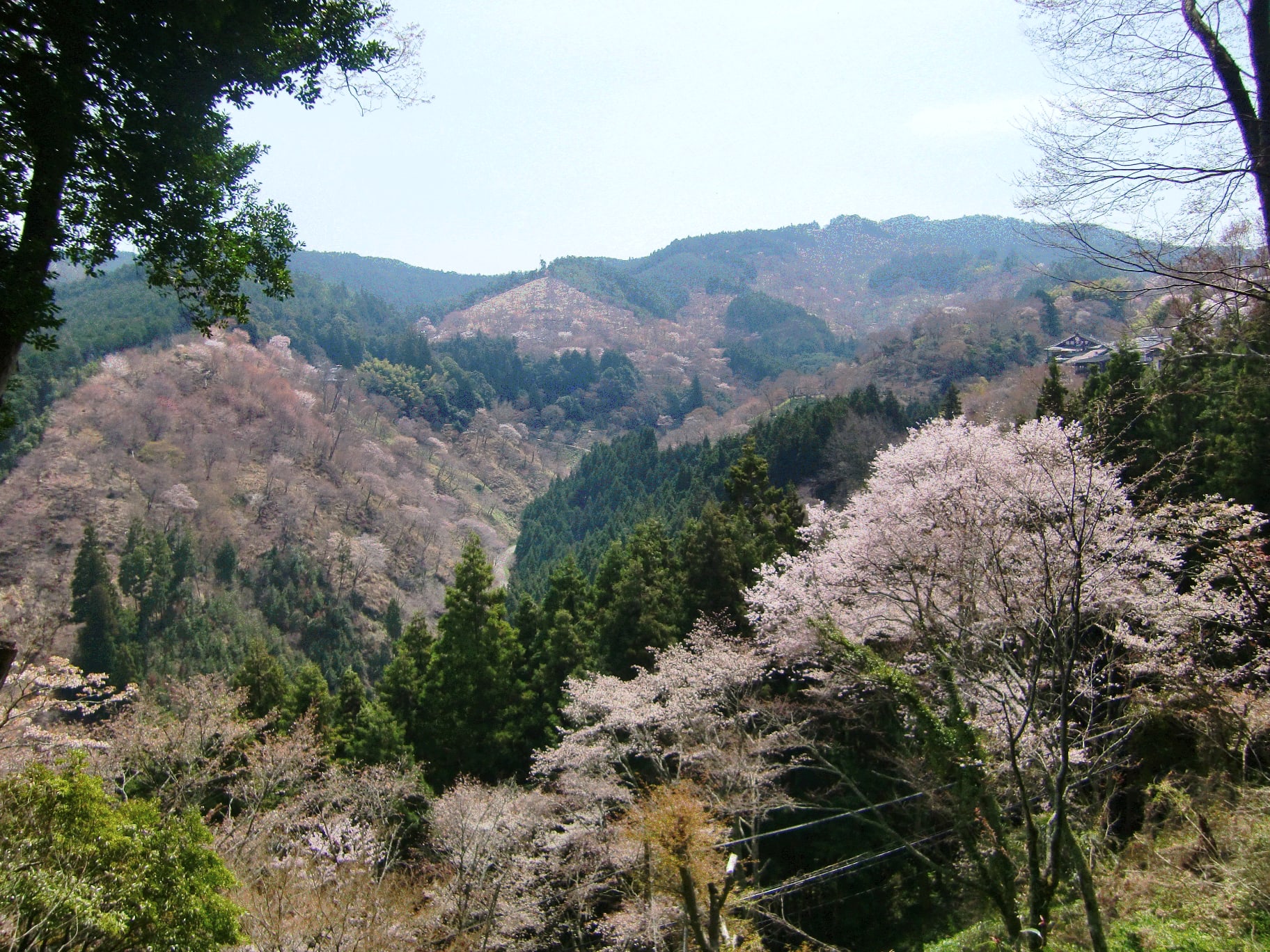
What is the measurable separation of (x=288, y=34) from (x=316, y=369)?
276ft

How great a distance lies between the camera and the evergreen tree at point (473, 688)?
20.2 meters

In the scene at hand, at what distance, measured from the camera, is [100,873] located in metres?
6.50

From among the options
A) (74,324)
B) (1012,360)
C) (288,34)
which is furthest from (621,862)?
(74,324)

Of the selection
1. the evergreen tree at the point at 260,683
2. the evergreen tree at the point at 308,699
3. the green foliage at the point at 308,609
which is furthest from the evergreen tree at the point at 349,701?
the green foliage at the point at 308,609

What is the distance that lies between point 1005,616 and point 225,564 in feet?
159

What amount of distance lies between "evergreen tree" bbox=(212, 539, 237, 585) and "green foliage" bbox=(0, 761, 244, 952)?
43740 millimetres

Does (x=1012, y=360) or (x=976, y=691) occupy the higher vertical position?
(x=1012, y=360)

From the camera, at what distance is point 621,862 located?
41.9 feet

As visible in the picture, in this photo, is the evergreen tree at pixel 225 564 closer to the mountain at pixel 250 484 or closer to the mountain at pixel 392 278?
the mountain at pixel 250 484

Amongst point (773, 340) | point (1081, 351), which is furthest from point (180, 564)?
point (773, 340)

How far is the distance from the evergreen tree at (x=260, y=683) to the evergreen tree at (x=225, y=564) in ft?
82.7

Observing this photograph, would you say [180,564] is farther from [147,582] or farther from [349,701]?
[349,701]

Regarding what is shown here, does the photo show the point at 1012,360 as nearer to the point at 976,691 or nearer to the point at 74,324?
the point at 976,691

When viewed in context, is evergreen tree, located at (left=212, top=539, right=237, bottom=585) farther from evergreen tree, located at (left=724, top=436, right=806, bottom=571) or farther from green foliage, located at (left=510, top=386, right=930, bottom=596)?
evergreen tree, located at (left=724, top=436, right=806, bottom=571)
